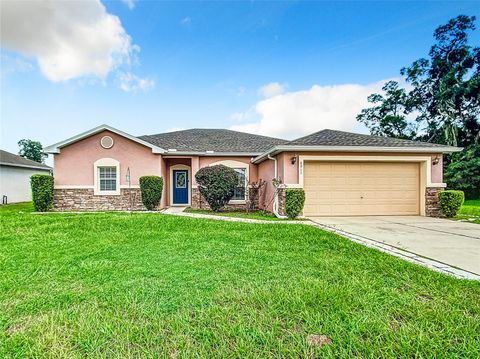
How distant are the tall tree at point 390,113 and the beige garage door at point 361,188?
19815 mm

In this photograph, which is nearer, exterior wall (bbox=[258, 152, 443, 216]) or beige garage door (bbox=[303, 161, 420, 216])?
exterior wall (bbox=[258, 152, 443, 216])

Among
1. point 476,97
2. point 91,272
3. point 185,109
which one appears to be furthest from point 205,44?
point 476,97

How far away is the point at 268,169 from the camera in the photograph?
1249 centimetres

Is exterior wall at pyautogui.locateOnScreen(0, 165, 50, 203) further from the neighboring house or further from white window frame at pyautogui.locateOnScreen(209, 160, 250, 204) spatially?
white window frame at pyautogui.locateOnScreen(209, 160, 250, 204)

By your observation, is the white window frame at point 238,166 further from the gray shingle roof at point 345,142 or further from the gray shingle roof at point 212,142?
the gray shingle roof at point 345,142

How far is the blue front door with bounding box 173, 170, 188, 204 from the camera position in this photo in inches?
607

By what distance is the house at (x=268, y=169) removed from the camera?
10453mm

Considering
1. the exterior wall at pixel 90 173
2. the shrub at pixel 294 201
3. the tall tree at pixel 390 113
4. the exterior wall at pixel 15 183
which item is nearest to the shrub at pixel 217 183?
the shrub at pixel 294 201

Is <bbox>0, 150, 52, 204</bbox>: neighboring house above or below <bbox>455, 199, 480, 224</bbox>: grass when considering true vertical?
above

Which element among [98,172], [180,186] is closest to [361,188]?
[180,186]

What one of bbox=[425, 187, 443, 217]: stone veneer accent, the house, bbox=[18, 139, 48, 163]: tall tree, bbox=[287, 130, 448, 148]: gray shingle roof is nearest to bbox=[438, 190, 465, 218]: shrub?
bbox=[425, 187, 443, 217]: stone veneer accent

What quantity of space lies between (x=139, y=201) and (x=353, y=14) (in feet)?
45.3

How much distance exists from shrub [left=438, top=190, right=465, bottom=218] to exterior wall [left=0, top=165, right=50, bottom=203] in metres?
25.4

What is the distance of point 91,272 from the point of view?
12.7 feet
